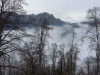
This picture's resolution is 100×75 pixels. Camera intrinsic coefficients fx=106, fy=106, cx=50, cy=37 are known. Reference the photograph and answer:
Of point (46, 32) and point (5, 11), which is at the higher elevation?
point (5, 11)

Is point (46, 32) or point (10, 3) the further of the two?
point (46, 32)

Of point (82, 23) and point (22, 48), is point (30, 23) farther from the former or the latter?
point (82, 23)

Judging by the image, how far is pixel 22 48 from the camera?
6070mm

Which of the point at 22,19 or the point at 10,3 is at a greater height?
the point at 10,3

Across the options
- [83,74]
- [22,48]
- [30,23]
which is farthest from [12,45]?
[83,74]

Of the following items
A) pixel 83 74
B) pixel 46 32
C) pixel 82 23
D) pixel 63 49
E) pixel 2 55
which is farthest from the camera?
pixel 83 74

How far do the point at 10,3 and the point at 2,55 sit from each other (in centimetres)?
308

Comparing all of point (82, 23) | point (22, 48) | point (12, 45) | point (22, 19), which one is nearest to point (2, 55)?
Answer: point (12, 45)

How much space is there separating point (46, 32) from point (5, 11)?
8.07 m

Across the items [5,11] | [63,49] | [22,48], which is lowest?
[63,49]

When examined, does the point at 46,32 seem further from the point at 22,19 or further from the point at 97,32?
the point at 22,19

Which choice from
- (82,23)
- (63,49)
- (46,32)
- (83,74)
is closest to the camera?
(82,23)

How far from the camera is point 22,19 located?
21.7 ft

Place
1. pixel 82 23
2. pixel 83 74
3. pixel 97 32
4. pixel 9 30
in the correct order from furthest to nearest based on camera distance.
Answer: pixel 83 74, pixel 82 23, pixel 97 32, pixel 9 30
